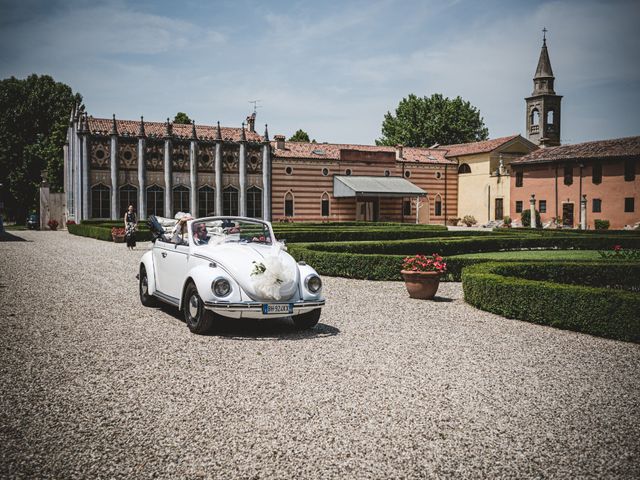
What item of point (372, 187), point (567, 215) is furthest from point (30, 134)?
point (567, 215)

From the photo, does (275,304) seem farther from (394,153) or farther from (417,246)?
(394,153)

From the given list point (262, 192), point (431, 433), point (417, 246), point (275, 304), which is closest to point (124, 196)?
point (262, 192)

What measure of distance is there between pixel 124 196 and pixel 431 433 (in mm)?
38953

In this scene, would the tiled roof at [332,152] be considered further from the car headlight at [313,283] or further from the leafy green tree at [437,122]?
the car headlight at [313,283]

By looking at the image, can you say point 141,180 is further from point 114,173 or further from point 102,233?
point 102,233

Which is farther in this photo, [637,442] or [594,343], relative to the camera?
[594,343]

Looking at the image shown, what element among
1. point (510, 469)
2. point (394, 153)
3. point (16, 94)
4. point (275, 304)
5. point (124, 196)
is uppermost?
point (16, 94)

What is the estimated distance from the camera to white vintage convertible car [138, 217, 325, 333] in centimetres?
764

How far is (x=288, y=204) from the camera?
45.4 meters

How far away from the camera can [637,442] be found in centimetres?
431

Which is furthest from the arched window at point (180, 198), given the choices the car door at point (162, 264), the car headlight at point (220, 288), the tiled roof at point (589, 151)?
the car headlight at point (220, 288)

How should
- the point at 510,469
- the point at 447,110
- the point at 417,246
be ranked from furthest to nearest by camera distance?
the point at 447,110 → the point at 417,246 → the point at 510,469

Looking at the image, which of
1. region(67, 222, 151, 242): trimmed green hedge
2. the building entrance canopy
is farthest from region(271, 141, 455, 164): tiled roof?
region(67, 222, 151, 242): trimmed green hedge

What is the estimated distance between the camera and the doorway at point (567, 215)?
42.9 m
